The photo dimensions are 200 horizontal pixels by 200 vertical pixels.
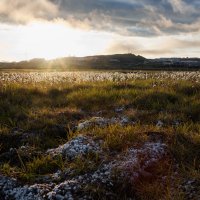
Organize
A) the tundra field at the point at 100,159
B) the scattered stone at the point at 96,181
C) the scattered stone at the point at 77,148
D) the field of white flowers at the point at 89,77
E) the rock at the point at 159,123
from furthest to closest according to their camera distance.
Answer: the field of white flowers at the point at 89,77, the rock at the point at 159,123, the scattered stone at the point at 77,148, the tundra field at the point at 100,159, the scattered stone at the point at 96,181

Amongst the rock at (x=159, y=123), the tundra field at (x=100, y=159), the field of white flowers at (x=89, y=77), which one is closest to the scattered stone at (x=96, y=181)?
the tundra field at (x=100, y=159)

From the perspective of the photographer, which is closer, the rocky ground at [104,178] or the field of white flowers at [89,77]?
the rocky ground at [104,178]

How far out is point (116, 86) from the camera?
824 inches

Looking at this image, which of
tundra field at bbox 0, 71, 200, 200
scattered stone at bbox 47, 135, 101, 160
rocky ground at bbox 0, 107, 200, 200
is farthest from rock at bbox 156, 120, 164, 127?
scattered stone at bbox 47, 135, 101, 160

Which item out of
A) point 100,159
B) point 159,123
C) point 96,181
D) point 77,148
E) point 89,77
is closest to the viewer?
point 96,181

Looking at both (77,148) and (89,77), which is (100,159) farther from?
(89,77)

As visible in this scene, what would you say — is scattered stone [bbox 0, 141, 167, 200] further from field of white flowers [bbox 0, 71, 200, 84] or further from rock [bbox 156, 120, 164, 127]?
field of white flowers [bbox 0, 71, 200, 84]

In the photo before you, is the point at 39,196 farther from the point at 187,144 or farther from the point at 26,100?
the point at 26,100

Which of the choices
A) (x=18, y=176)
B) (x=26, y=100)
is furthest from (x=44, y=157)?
(x=26, y=100)

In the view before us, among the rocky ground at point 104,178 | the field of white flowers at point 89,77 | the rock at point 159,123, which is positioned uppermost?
the field of white flowers at point 89,77

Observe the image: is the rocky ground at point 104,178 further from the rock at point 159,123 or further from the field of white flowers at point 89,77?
the field of white flowers at point 89,77

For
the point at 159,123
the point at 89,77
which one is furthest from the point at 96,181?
the point at 89,77

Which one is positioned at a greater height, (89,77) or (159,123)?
(89,77)

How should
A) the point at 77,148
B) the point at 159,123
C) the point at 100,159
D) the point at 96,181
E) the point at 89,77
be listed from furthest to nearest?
1. the point at 89,77
2. the point at 159,123
3. the point at 77,148
4. the point at 100,159
5. the point at 96,181
